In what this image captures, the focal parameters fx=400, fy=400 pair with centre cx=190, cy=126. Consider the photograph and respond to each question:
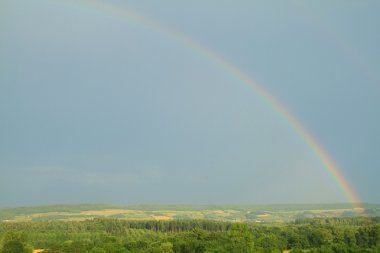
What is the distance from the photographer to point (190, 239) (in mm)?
78562

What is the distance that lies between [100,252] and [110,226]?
213 feet

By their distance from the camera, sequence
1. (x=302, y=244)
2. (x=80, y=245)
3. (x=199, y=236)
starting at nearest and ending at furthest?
(x=80, y=245) → (x=199, y=236) → (x=302, y=244)

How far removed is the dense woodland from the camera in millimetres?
67312

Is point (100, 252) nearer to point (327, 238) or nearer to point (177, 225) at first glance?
point (327, 238)

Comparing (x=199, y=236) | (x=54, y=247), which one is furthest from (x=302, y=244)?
(x=54, y=247)

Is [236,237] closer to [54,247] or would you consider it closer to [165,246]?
[165,246]

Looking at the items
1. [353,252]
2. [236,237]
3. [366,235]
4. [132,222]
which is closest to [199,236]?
[236,237]

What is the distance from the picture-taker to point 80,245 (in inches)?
2854

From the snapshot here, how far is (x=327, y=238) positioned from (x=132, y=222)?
224 feet

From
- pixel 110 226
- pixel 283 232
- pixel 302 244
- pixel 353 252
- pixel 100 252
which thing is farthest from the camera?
pixel 110 226

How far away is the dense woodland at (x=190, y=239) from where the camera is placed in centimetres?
6731

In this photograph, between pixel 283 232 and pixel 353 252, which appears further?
pixel 283 232

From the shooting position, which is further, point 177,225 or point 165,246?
point 177,225

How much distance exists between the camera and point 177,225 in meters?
134
